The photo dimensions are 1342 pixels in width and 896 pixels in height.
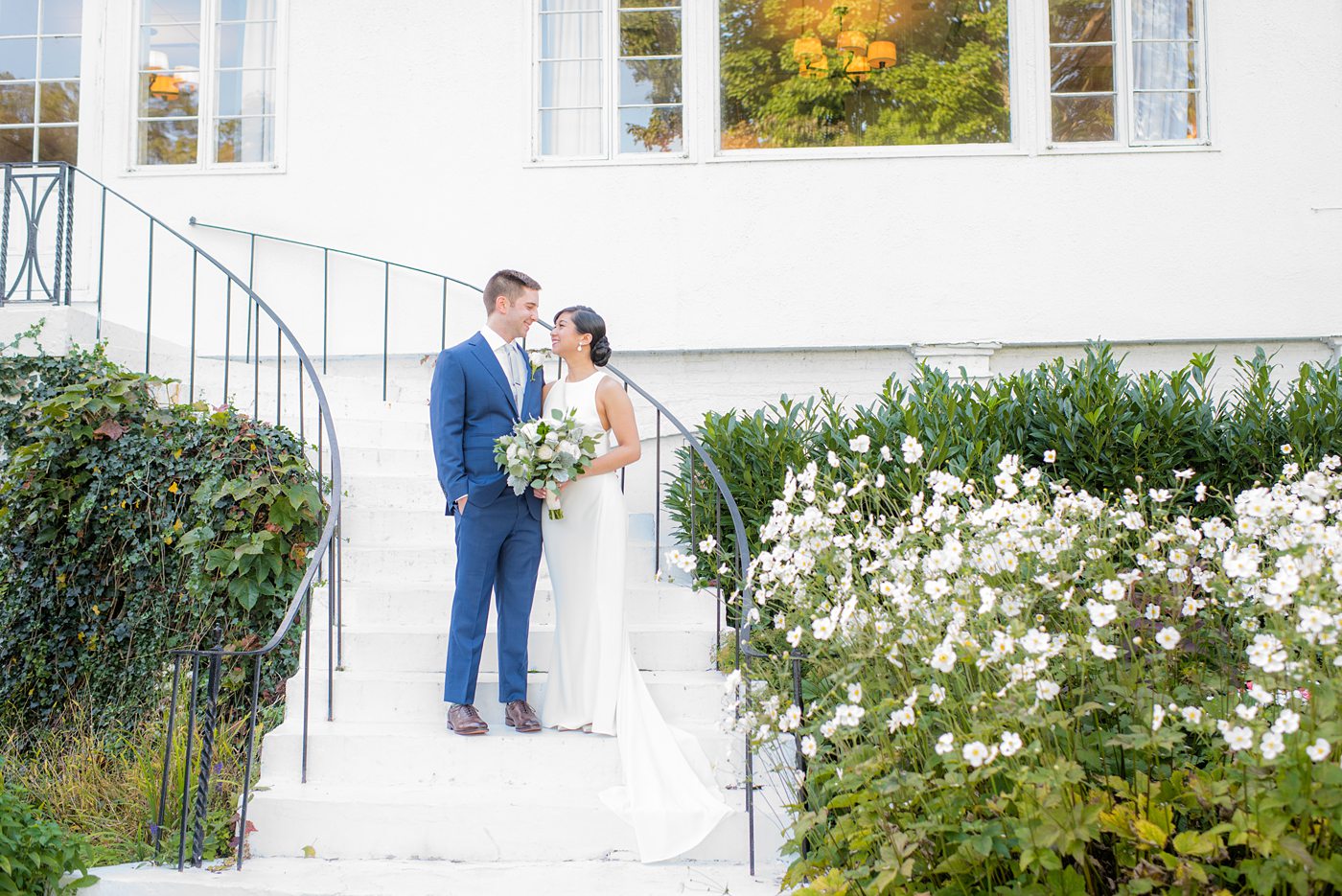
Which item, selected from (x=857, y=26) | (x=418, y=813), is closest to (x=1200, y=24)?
(x=857, y=26)

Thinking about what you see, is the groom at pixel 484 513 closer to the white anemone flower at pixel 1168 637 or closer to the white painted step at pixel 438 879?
the white painted step at pixel 438 879

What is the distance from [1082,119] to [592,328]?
484cm

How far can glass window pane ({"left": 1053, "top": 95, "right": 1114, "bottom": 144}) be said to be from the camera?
25.5 ft

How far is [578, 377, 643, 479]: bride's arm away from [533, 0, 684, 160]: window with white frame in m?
3.63

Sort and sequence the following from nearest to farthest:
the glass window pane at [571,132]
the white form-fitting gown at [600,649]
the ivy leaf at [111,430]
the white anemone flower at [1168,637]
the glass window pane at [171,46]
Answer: the white anemone flower at [1168,637]
the white form-fitting gown at [600,649]
the ivy leaf at [111,430]
the glass window pane at [571,132]
the glass window pane at [171,46]

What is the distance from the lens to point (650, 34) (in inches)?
314

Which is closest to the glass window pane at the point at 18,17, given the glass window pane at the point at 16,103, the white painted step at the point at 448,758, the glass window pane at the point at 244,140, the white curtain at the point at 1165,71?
the glass window pane at the point at 16,103

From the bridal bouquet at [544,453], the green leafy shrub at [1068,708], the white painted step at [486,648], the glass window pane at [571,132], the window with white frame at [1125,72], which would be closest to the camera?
the green leafy shrub at [1068,708]

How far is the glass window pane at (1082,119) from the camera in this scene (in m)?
7.76

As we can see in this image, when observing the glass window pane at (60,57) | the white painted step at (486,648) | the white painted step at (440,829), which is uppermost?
the glass window pane at (60,57)

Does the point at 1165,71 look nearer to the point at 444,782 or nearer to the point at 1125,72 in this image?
the point at 1125,72

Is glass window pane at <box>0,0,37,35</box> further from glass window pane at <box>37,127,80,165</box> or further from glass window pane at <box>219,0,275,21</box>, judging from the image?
glass window pane at <box>219,0,275,21</box>

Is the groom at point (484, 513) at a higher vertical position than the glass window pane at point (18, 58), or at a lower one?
lower

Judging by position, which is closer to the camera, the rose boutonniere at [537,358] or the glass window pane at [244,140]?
the rose boutonniere at [537,358]
